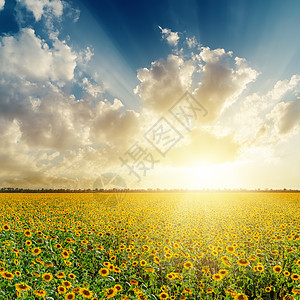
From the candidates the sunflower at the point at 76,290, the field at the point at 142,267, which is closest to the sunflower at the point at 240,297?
the field at the point at 142,267

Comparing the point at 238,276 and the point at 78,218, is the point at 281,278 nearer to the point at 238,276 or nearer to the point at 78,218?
the point at 238,276

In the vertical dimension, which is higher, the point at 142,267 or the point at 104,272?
the point at 104,272

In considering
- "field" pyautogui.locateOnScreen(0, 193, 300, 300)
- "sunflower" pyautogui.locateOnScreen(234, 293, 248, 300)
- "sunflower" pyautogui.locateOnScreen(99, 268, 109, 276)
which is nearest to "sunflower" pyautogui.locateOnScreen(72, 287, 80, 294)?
"field" pyautogui.locateOnScreen(0, 193, 300, 300)

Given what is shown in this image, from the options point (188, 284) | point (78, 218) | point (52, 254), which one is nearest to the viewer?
point (188, 284)

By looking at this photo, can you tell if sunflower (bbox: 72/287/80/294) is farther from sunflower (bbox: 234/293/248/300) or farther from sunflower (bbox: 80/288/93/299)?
sunflower (bbox: 234/293/248/300)

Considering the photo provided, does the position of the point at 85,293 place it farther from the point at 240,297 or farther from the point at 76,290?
the point at 240,297

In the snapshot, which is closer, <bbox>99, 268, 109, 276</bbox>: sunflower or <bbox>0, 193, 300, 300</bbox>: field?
<bbox>0, 193, 300, 300</bbox>: field

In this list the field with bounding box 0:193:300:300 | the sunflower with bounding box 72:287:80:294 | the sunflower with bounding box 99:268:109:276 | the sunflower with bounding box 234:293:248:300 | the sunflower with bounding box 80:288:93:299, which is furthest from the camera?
the sunflower with bounding box 99:268:109:276

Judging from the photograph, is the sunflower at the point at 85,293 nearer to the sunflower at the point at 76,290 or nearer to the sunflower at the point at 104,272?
the sunflower at the point at 76,290

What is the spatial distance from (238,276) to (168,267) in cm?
209

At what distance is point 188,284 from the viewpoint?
560 centimetres

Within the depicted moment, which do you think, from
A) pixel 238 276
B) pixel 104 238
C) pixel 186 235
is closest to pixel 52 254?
pixel 104 238

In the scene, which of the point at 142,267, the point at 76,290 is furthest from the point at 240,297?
the point at 142,267

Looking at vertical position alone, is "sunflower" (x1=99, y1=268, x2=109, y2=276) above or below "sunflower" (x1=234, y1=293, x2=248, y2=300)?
above
